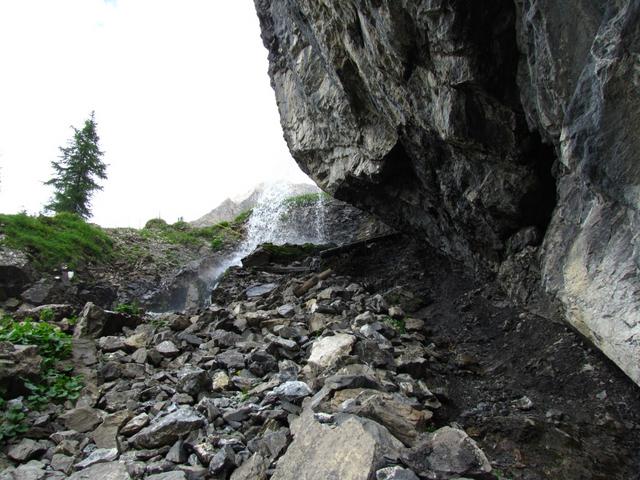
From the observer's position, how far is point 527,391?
634 cm

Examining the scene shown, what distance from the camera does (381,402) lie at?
Result: 14.8 ft

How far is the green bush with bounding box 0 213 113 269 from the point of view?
1658cm

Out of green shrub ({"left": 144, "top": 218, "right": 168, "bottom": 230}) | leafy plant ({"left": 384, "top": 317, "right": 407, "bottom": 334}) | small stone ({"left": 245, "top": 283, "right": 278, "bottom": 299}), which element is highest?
green shrub ({"left": 144, "top": 218, "right": 168, "bottom": 230})

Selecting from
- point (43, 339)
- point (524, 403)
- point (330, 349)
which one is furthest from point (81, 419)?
point (524, 403)

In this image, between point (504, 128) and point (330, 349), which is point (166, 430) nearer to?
point (330, 349)

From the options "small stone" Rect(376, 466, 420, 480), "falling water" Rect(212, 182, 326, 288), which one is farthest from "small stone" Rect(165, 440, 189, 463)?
"falling water" Rect(212, 182, 326, 288)

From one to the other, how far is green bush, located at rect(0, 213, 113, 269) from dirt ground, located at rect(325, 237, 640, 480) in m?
15.4

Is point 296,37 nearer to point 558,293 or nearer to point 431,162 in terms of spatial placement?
point 431,162

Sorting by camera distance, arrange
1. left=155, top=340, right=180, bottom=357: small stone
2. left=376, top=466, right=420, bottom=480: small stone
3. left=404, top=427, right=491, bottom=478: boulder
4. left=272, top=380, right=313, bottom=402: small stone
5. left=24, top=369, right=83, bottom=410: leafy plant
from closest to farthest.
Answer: left=376, top=466, right=420, bottom=480: small stone → left=404, top=427, right=491, bottom=478: boulder → left=272, top=380, right=313, bottom=402: small stone → left=24, top=369, right=83, bottom=410: leafy plant → left=155, top=340, right=180, bottom=357: small stone

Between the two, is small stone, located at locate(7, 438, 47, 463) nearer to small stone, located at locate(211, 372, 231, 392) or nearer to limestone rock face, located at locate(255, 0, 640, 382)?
small stone, located at locate(211, 372, 231, 392)

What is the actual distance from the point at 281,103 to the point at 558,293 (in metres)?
12.3

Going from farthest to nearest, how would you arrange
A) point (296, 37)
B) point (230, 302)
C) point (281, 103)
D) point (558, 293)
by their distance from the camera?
point (281, 103)
point (230, 302)
point (296, 37)
point (558, 293)

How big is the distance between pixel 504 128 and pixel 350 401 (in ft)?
17.2

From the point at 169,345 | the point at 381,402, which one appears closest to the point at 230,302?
the point at 169,345
